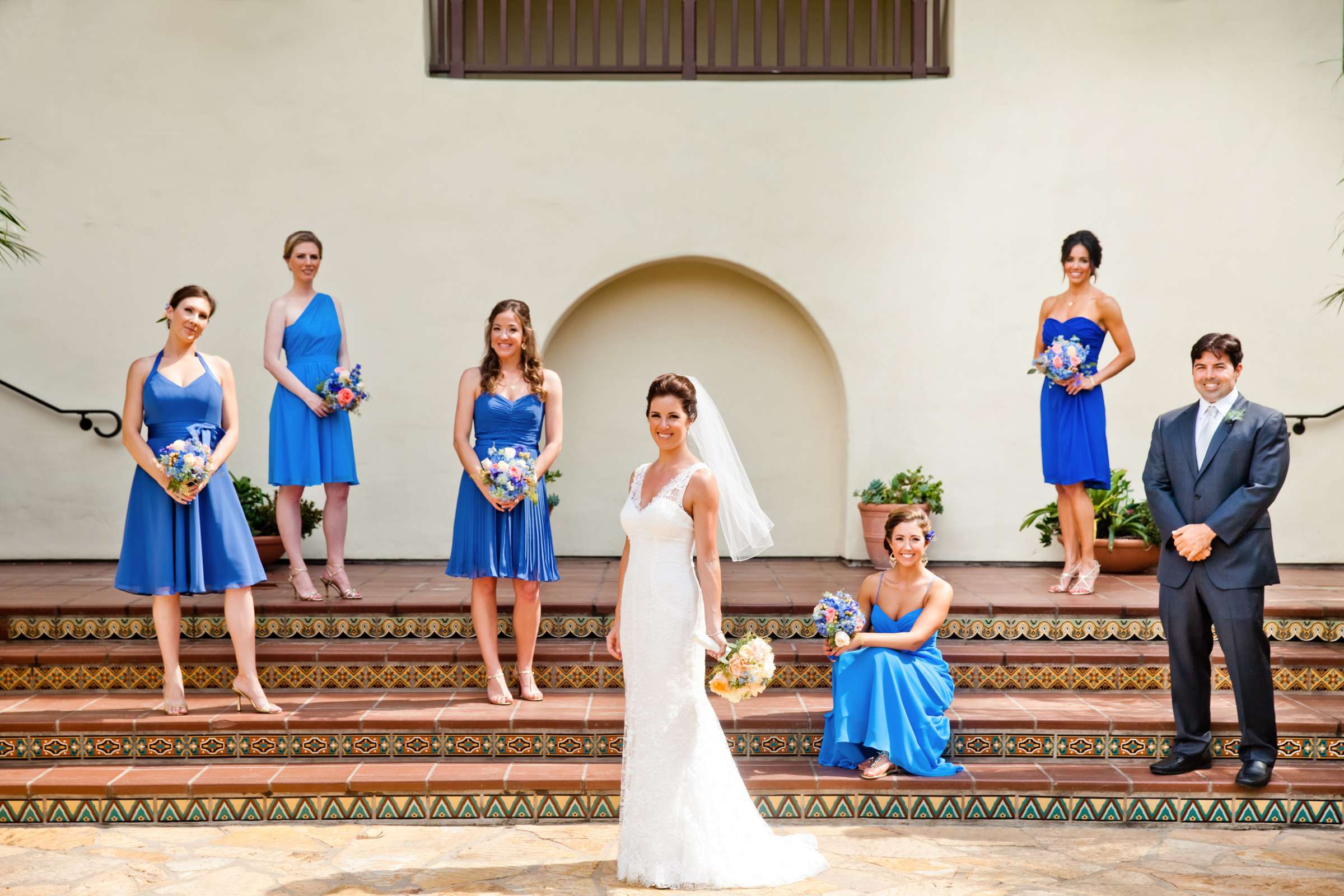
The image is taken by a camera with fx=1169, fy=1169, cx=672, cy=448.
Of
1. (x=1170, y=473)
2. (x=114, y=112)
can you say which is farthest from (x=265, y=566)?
(x=1170, y=473)

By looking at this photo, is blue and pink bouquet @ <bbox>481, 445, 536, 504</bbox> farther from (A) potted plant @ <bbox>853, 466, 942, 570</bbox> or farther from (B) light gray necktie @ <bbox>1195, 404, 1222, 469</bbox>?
(A) potted plant @ <bbox>853, 466, 942, 570</bbox>

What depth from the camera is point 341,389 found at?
6.63m

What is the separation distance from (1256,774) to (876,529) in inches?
133

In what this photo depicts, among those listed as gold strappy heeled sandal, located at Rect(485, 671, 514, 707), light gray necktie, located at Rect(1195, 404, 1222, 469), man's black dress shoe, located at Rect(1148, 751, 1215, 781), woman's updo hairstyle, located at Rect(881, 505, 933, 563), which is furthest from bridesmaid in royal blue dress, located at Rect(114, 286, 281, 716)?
light gray necktie, located at Rect(1195, 404, 1222, 469)

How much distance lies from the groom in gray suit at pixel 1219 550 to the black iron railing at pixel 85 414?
6.96m

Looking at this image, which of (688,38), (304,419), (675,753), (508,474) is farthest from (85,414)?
(675,753)

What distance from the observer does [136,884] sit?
4406 mm

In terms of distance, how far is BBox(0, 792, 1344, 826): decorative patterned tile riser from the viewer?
5.10 metres

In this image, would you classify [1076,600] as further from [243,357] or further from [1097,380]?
[243,357]

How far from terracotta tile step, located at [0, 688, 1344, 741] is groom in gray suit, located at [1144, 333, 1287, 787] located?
0.37 m

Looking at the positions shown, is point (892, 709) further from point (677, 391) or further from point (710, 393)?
point (710, 393)

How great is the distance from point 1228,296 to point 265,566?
7140mm

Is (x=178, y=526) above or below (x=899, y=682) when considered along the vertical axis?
above

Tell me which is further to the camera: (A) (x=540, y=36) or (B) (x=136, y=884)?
(A) (x=540, y=36)
